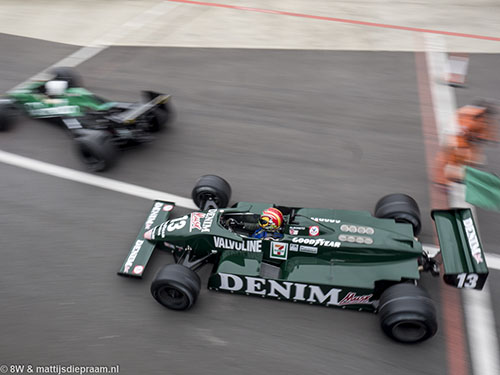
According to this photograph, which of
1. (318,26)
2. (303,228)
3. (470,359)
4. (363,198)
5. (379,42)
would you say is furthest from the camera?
(318,26)

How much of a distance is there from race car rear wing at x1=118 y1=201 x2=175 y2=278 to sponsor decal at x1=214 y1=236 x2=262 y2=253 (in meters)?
1.09

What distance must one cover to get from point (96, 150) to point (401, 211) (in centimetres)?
523

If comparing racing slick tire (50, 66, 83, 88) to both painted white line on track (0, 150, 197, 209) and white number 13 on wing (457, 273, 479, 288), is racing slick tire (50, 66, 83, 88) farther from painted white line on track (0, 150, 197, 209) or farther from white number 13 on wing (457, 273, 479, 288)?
white number 13 on wing (457, 273, 479, 288)

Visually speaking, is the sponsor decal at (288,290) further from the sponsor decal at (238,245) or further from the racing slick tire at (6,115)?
the racing slick tire at (6,115)

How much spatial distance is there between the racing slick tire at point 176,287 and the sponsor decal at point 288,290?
1.29 feet

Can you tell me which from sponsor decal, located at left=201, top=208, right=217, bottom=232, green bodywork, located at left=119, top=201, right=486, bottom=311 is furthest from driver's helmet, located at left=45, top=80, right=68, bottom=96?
sponsor decal, located at left=201, top=208, right=217, bottom=232

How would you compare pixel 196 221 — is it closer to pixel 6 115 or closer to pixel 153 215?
pixel 153 215

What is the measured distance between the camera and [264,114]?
392 inches

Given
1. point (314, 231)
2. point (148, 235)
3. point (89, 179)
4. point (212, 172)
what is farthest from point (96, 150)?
point (314, 231)

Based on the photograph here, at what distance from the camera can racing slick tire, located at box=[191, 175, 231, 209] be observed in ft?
23.3

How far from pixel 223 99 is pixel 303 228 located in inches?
210

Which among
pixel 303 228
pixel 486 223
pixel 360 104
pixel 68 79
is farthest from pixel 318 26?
pixel 303 228

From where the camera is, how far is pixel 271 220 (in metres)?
5.89

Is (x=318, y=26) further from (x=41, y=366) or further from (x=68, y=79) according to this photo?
(x=41, y=366)
